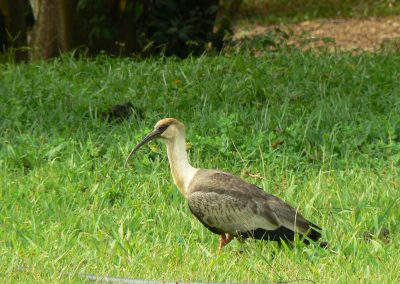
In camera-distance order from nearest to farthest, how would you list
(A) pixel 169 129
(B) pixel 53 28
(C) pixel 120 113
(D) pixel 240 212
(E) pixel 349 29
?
(D) pixel 240 212
(A) pixel 169 129
(C) pixel 120 113
(B) pixel 53 28
(E) pixel 349 29

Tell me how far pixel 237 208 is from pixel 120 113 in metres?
2.72

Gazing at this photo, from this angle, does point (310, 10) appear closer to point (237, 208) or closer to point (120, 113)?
point (120, 113)

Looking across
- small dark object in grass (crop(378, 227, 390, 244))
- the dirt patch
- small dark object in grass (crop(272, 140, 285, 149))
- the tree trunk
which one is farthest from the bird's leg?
the dirt patch

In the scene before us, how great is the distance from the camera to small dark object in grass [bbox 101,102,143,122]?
8328 millimetres

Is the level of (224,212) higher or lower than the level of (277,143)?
higher

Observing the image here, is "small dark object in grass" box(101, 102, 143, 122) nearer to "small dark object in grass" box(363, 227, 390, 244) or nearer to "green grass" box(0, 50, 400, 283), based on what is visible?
"green grass" box(0, 50, 400, 283)

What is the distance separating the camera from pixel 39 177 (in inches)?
279

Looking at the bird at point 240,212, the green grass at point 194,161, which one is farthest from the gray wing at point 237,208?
the green grass at point 194,161

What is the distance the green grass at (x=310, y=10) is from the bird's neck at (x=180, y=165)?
1425cm

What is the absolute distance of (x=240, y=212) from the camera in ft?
19.0

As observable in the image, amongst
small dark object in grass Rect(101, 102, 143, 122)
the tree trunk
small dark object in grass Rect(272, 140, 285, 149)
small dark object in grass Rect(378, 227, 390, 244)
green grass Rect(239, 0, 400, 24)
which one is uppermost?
small dark object in grass Rect(378, 227, 390, 244)

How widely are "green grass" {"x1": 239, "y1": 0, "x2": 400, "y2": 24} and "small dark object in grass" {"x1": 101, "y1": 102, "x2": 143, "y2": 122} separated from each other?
12060 mm

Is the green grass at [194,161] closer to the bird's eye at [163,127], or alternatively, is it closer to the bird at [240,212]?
the bird at [240,212]

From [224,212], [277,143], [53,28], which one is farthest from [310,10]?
[224,212]
